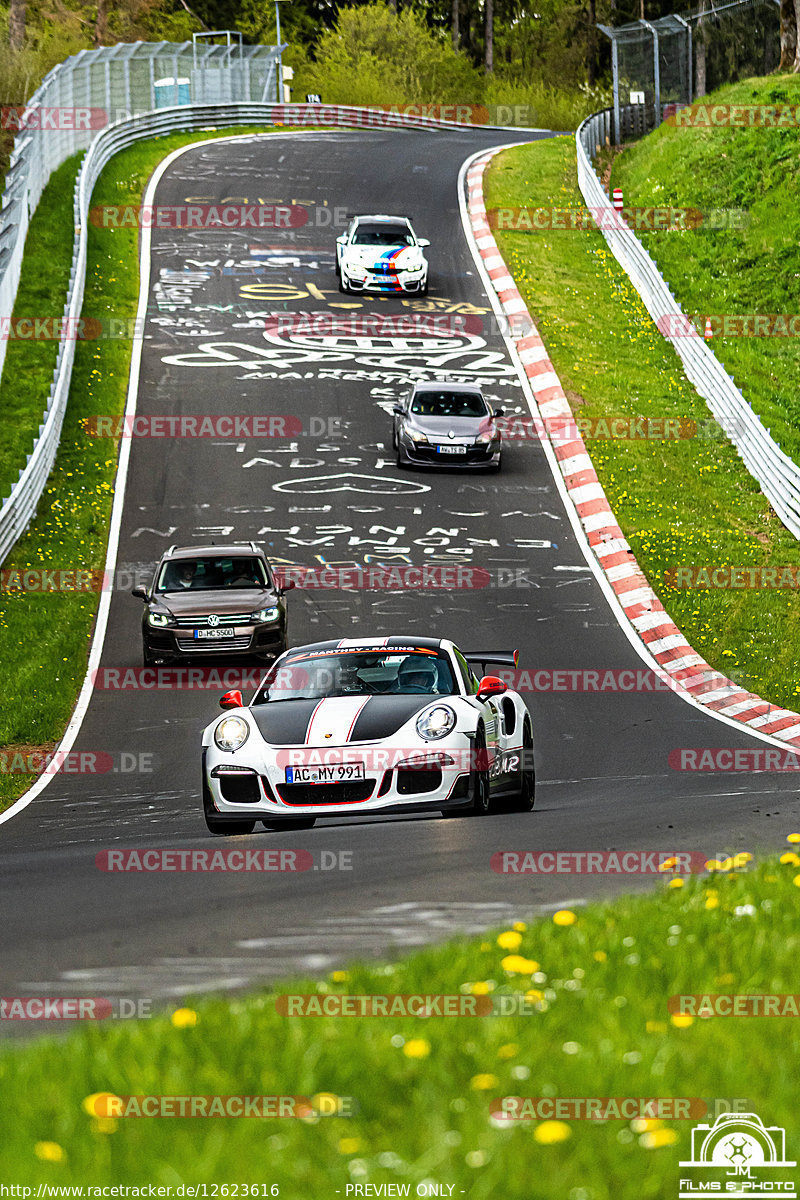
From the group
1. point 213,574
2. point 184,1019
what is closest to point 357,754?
point 184,1019

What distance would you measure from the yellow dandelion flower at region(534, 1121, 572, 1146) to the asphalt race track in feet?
6.99

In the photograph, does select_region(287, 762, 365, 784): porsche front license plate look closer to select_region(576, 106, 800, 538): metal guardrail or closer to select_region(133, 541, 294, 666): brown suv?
select_region(133, 541, 294, 666): brown suv

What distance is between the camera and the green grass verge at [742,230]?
31.7 meters

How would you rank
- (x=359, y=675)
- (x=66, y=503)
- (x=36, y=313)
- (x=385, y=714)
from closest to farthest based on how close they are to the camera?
(x=385, y=714) → (x=359, y=675) → (x=66, y=503) → (x=36, y=313)

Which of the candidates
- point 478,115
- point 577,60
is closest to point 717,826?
point 478,115

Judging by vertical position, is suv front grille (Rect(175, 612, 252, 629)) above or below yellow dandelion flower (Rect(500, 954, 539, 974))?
below

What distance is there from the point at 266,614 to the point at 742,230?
2654cm

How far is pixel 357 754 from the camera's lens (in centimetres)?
951

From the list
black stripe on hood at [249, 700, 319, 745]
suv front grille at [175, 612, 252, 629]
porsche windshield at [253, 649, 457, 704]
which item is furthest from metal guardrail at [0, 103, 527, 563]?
black stripe on hood at [249, 700, 319, 745]

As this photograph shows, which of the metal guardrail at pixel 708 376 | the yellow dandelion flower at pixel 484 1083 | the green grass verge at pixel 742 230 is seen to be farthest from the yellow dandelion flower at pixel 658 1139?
the green grass verge at pixel 742 230

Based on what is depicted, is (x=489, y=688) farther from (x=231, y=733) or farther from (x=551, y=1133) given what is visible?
(x=551, y=1133)

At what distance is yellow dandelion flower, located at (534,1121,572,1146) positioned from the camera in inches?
134

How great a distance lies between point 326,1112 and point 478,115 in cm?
9165

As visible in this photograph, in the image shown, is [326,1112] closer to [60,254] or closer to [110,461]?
[110,461]
